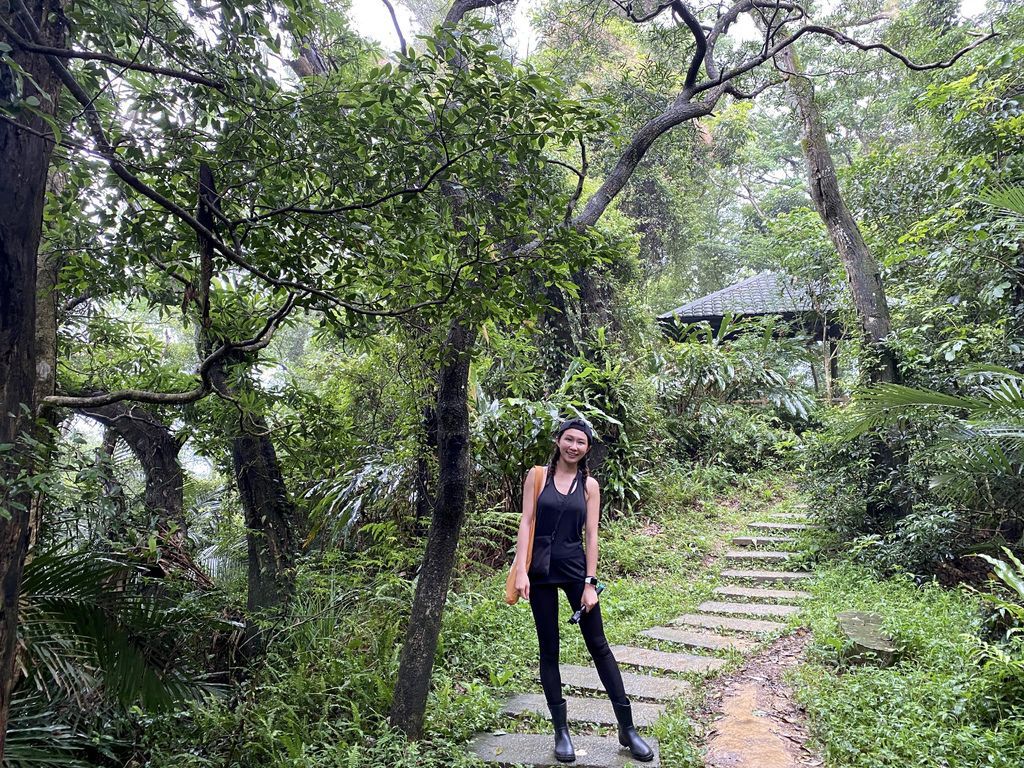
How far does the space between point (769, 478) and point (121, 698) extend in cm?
932

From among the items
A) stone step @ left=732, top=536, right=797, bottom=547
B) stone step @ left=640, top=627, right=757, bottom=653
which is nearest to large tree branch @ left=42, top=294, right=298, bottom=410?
stone step @ left=640, top=627, right=757, bottom=653

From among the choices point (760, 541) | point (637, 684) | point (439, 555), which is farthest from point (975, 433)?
point (439, 555)

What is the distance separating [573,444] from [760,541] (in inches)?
214

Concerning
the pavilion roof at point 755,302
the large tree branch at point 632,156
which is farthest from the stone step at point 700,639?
the pavilion roof at point 755,302

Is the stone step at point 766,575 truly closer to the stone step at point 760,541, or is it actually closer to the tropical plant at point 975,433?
the stone step at point 760,541

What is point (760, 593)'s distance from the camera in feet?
21.5

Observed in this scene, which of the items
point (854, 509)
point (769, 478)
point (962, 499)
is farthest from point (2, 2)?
point (769, 478)

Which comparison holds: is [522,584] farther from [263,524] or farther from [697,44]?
[697,44]

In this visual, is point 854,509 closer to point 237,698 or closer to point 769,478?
point 769,478

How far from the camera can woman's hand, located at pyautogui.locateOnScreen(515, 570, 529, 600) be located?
3361 mm

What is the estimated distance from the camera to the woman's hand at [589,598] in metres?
3.38

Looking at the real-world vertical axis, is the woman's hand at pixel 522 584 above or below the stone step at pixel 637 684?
above

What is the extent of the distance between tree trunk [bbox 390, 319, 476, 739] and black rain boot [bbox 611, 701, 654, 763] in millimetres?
1007

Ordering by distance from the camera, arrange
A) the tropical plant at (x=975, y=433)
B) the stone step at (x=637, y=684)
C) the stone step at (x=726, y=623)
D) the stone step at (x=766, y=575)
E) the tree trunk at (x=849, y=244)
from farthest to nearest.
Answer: the tree trunk at (x=849, y=244)
the stone step at (x=766, y=575)
the stone step at (x=726, y=623)
the tropical plant at (x=975, y=433)
the stone step at (x=637, y=684)
